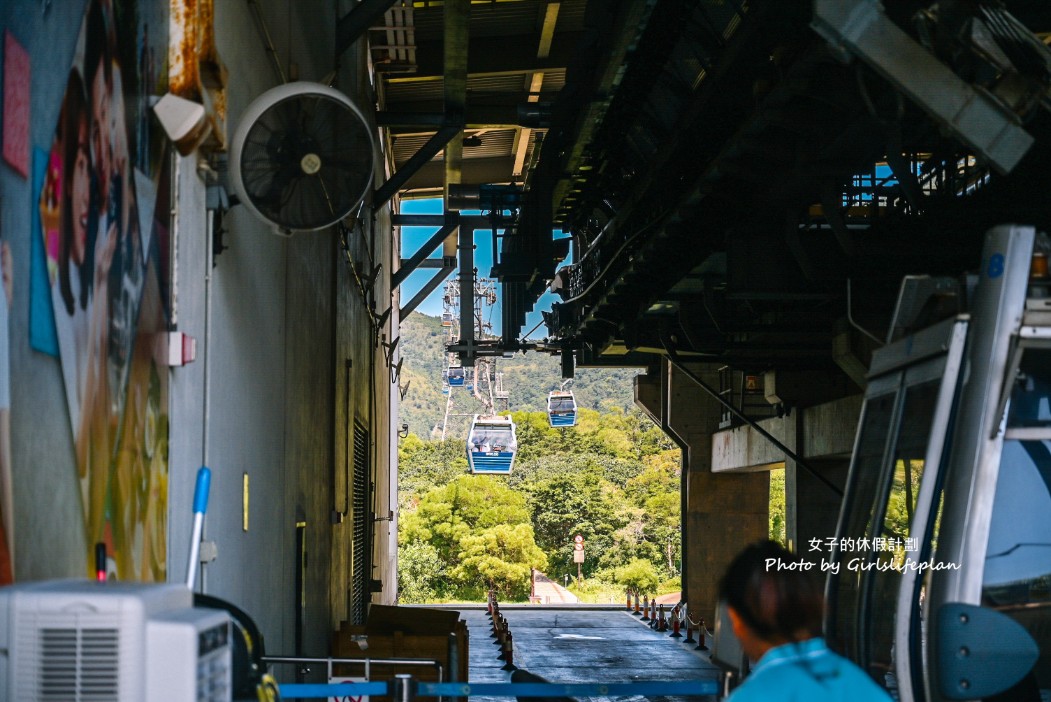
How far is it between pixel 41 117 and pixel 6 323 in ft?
2.05

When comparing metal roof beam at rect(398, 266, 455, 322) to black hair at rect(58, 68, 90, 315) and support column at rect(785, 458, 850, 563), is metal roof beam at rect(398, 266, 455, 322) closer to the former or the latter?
support column at rect(785, 458, 850, 563)

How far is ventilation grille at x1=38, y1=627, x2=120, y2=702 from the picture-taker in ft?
8.41

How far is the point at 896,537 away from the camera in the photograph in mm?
5805

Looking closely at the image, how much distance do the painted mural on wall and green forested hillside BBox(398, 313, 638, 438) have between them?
13933cm

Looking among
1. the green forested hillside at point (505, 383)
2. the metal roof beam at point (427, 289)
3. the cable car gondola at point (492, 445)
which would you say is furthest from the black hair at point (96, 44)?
the green forested hillside at point (505, 383)

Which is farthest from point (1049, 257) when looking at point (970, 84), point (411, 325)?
point (411, 325)

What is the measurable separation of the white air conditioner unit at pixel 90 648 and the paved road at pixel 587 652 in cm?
1360

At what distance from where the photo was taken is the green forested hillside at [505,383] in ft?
502

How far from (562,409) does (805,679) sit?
202 feet

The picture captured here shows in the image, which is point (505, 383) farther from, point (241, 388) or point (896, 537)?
point (896, 537)

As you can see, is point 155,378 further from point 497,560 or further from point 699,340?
point 497,560

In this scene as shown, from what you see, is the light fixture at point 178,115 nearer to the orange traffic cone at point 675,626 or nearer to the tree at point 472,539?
the orange traffic cone at point 675,626

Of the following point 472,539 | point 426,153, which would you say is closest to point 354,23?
point 426,153

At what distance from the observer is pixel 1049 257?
5324 mm
